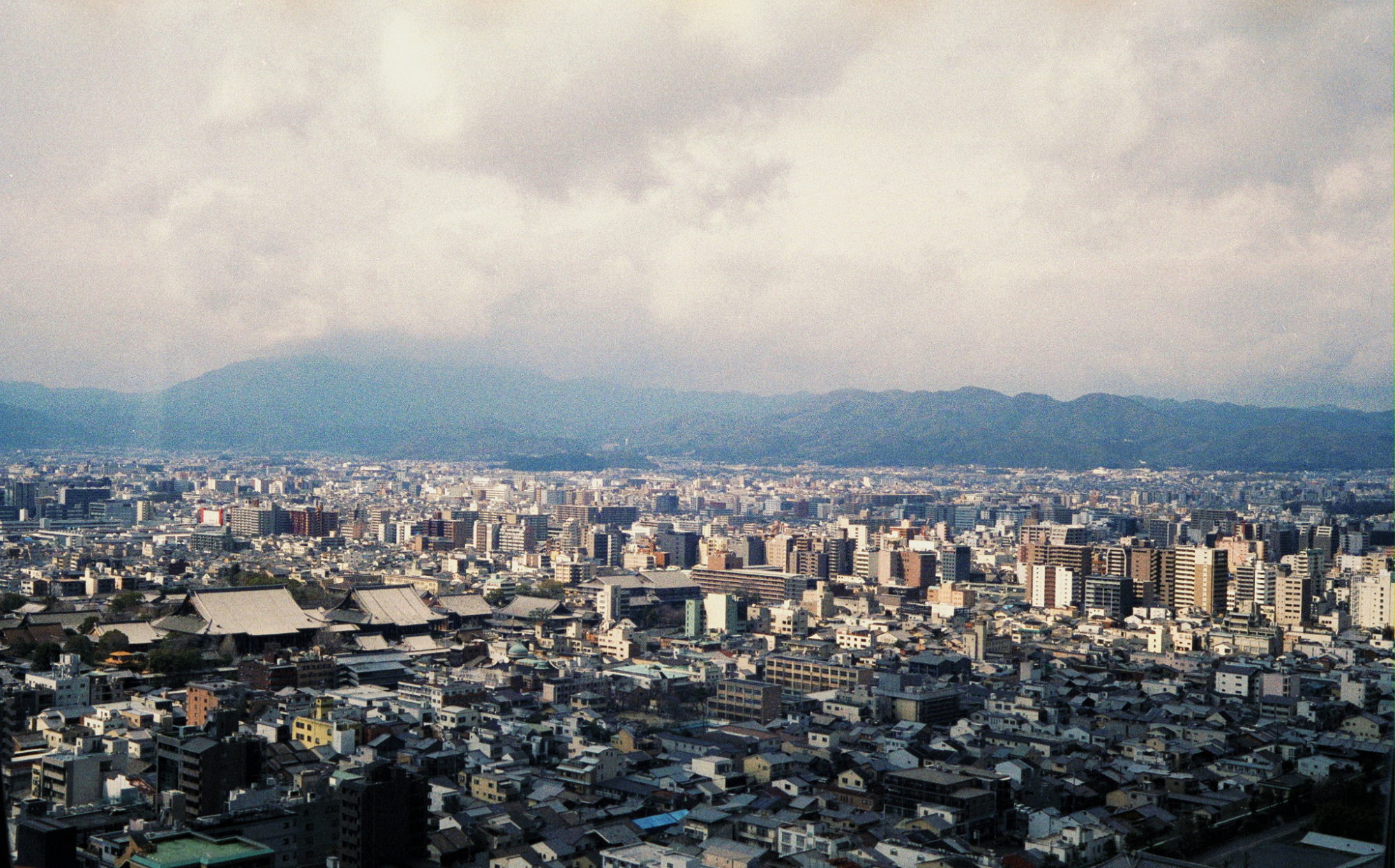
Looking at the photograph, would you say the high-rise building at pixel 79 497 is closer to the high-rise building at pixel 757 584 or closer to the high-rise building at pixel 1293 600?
the high-rise building at pixel 757 584

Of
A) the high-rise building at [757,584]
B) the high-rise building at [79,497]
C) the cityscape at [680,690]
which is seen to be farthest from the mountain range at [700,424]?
the high-rise building at [757,584]

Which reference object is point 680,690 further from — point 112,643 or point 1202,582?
point 1202,582

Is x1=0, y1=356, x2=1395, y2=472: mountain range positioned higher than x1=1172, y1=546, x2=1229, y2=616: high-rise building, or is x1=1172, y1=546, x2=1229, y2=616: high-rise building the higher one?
x1=0, y1=356, x2=1395, y2=472: mountain range

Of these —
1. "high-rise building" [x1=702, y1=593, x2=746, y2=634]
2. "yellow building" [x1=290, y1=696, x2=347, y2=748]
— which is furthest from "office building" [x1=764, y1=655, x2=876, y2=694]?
"yellow building" [x1=290, y1=696, x2=347, y2=748]

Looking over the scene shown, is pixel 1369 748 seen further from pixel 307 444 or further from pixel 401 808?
pixel 307 444

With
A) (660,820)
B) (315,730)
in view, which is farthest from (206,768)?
(660,820)

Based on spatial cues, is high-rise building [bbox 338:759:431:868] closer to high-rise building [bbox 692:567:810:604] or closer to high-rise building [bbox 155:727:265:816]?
high-rise building [bbox 155:727:265:816]
